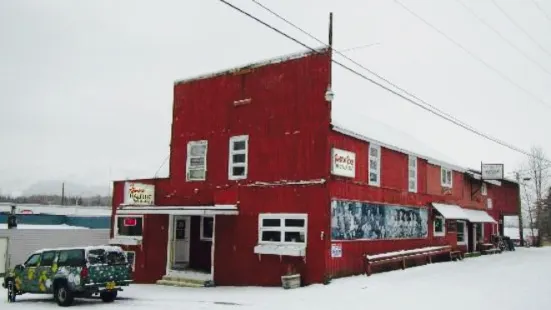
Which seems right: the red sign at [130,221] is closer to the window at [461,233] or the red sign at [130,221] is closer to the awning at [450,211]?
the awning at [450,211]

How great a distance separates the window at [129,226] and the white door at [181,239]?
255cm

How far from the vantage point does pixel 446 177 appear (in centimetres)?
3192

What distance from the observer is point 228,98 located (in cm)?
2434

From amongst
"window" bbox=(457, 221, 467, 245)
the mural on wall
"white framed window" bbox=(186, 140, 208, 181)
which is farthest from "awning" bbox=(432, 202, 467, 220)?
"white framed window" bbox=(186, 140, 208, 181)

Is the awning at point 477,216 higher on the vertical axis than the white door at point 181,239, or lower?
higher

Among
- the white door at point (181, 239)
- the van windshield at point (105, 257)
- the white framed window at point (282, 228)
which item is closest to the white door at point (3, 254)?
the white door at point (181, 239)

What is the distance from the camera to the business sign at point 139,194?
82.6 feet

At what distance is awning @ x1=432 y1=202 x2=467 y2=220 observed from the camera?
28.9m

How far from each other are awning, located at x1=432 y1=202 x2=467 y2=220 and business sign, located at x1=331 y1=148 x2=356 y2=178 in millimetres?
8898

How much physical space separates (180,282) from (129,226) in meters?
5.67

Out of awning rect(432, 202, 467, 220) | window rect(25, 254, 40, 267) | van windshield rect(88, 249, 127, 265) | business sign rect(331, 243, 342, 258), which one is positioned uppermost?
awning rect(432, 202, 467, 220)

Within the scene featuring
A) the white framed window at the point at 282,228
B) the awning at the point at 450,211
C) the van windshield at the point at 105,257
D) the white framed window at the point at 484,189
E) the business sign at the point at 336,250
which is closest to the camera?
the van windshield at the point at 105,257

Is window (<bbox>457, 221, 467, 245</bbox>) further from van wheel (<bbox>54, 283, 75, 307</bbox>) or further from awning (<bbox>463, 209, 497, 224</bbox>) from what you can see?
van wheel (<bbox>54, 283, 75, 307</bbox>)

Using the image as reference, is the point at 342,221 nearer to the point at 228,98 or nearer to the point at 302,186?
the point at 302,186
